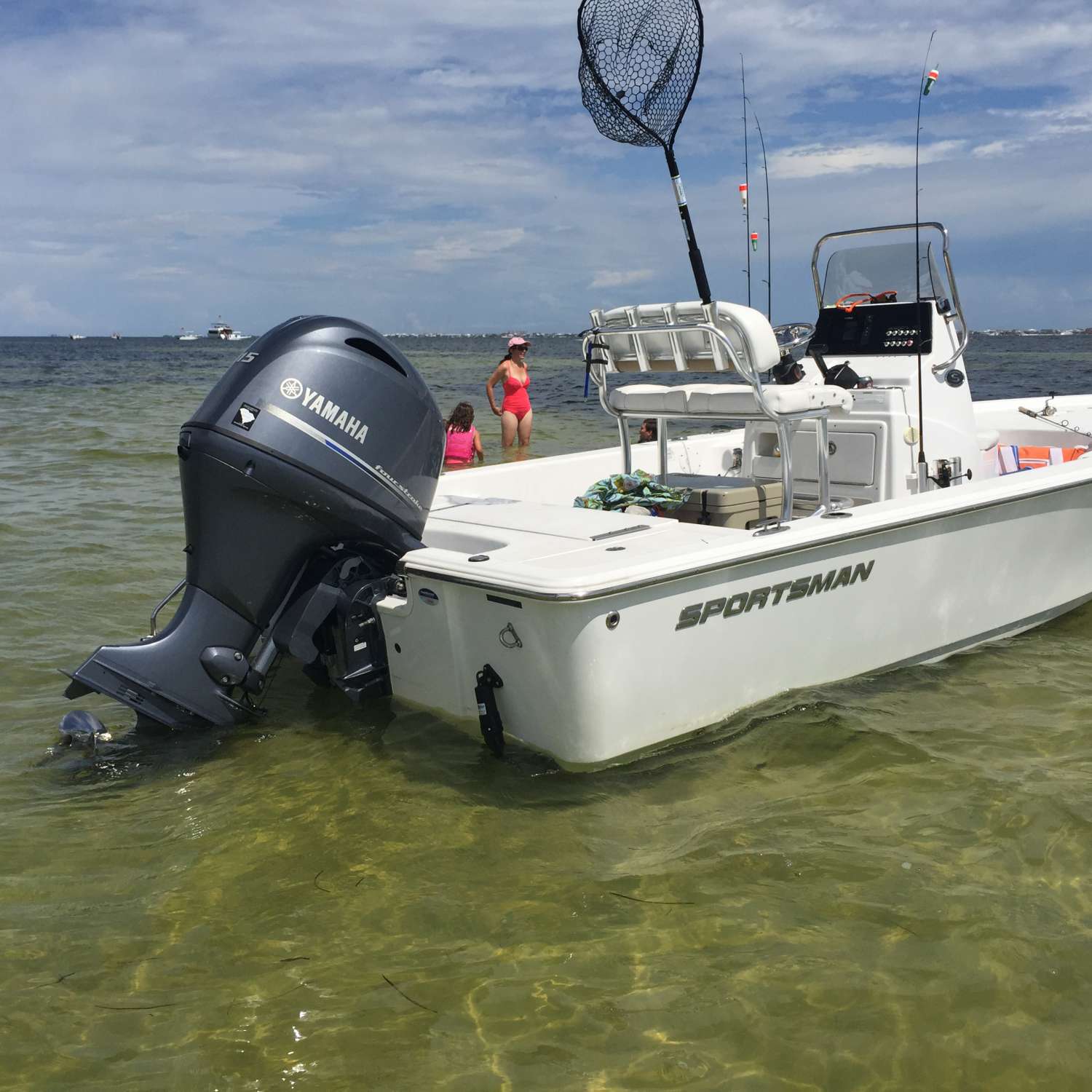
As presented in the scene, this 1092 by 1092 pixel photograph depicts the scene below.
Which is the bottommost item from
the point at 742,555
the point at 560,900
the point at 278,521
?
the point at 560,900

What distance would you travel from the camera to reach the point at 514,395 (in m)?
11.9

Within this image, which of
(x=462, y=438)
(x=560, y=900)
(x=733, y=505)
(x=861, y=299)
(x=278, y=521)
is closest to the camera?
(x=560, y=900)

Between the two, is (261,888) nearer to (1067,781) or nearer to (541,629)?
(541,629)

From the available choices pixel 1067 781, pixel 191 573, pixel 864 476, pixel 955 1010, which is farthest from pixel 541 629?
pixel 864 476

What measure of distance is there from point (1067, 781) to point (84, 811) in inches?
128

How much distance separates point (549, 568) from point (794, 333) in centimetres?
265

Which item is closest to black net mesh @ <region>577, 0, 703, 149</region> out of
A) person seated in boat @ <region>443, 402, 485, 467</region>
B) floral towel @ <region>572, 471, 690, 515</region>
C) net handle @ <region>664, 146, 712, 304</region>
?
net handle @ <region>664, 146, 712, 304</region>

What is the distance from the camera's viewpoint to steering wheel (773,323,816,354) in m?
5.44

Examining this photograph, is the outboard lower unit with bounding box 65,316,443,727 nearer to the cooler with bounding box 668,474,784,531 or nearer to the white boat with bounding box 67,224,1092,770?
the white boat with bounding box 67,224,1092,770

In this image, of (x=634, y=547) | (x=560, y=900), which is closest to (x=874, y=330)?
(x=634, y=547)

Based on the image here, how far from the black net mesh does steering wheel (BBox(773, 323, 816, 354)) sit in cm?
125

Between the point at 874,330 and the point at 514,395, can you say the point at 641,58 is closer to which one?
the point at 874,330

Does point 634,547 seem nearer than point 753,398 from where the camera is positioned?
Yes

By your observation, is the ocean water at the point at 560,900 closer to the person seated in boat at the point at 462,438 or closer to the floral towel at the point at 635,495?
the floral towel at the point at 635,495
